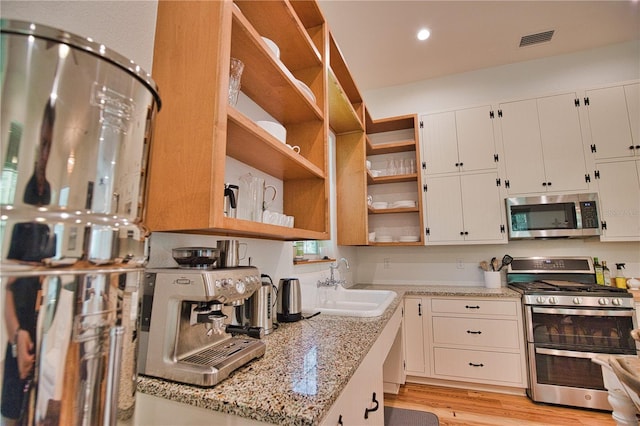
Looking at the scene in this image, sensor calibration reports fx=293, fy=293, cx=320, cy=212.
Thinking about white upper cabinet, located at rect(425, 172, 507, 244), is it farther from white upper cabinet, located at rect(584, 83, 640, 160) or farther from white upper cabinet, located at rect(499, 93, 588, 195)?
white upper cabinet, located at rect(584, 83, 640, 160)

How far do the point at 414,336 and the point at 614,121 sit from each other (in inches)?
109

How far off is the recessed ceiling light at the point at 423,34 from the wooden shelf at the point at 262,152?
2.08 meters

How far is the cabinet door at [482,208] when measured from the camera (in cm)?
299

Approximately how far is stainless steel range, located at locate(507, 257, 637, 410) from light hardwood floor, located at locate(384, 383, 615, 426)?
0.26 ft

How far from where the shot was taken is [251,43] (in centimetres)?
112

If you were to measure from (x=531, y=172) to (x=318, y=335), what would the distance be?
2864 mm

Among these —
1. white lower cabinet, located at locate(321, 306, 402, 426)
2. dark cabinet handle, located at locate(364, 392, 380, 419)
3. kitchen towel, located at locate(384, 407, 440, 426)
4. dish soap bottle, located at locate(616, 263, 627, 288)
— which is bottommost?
kitchen towel, located at locate(384, 407, 440, 426)

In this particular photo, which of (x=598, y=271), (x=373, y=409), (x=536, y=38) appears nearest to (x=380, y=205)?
(x=598, y=271)

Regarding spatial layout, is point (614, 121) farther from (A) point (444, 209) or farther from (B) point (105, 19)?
(B) point (105, 19)

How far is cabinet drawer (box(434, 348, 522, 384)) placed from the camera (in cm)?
254

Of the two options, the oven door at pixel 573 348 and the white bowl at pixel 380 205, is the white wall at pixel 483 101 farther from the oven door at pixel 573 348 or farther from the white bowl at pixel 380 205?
the oven door at pixel 573 348

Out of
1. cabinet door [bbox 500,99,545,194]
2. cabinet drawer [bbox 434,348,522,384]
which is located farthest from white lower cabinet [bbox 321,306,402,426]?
cabinet door [bbox 500,99,545,194]

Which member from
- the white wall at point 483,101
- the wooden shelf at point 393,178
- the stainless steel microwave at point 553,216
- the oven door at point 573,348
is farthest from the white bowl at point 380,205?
the oven door at point 573,348

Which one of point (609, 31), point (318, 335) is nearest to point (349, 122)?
point (318, 335)
